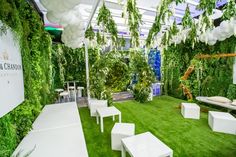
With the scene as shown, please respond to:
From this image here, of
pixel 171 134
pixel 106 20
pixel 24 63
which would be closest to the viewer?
pixel 24 63

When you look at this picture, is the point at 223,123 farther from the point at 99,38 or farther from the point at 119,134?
the point at 99,38

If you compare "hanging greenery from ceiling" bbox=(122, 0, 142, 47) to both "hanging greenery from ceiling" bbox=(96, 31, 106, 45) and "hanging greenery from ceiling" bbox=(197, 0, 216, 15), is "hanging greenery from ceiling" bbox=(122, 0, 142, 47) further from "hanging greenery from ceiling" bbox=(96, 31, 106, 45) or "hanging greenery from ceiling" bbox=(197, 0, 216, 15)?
"hanging greenery from ceiling" bbox=(197, 0, 216, 15)

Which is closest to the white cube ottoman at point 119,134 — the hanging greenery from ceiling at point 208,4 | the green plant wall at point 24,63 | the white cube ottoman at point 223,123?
the green plant wall at point 24,63

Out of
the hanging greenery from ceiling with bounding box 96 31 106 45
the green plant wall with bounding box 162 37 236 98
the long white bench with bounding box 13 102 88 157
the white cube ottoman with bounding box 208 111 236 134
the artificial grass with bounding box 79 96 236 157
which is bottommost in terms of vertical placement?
the artificial grass with bounding box 79 96 236 157

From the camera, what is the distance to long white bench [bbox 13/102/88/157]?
175 centimetres

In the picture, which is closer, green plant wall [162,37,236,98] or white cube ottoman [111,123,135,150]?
white cube ottoman [111,123,135,150]

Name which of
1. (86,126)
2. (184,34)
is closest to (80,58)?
(86,126)

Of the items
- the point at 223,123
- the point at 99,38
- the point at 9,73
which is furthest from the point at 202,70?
the point at 9,73

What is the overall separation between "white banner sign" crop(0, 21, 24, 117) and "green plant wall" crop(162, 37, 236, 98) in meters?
5.66

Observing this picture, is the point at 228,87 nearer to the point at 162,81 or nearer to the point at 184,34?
the point at 184,34

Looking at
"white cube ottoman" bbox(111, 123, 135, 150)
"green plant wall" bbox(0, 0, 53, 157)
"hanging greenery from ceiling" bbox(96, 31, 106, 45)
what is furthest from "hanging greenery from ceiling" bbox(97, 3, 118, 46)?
"white cube ottoman" bbox(111, 123, 135, 150)

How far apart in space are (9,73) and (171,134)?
10.7ft

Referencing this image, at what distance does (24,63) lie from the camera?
2.33 metres

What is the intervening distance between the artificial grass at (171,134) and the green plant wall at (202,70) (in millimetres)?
1483
